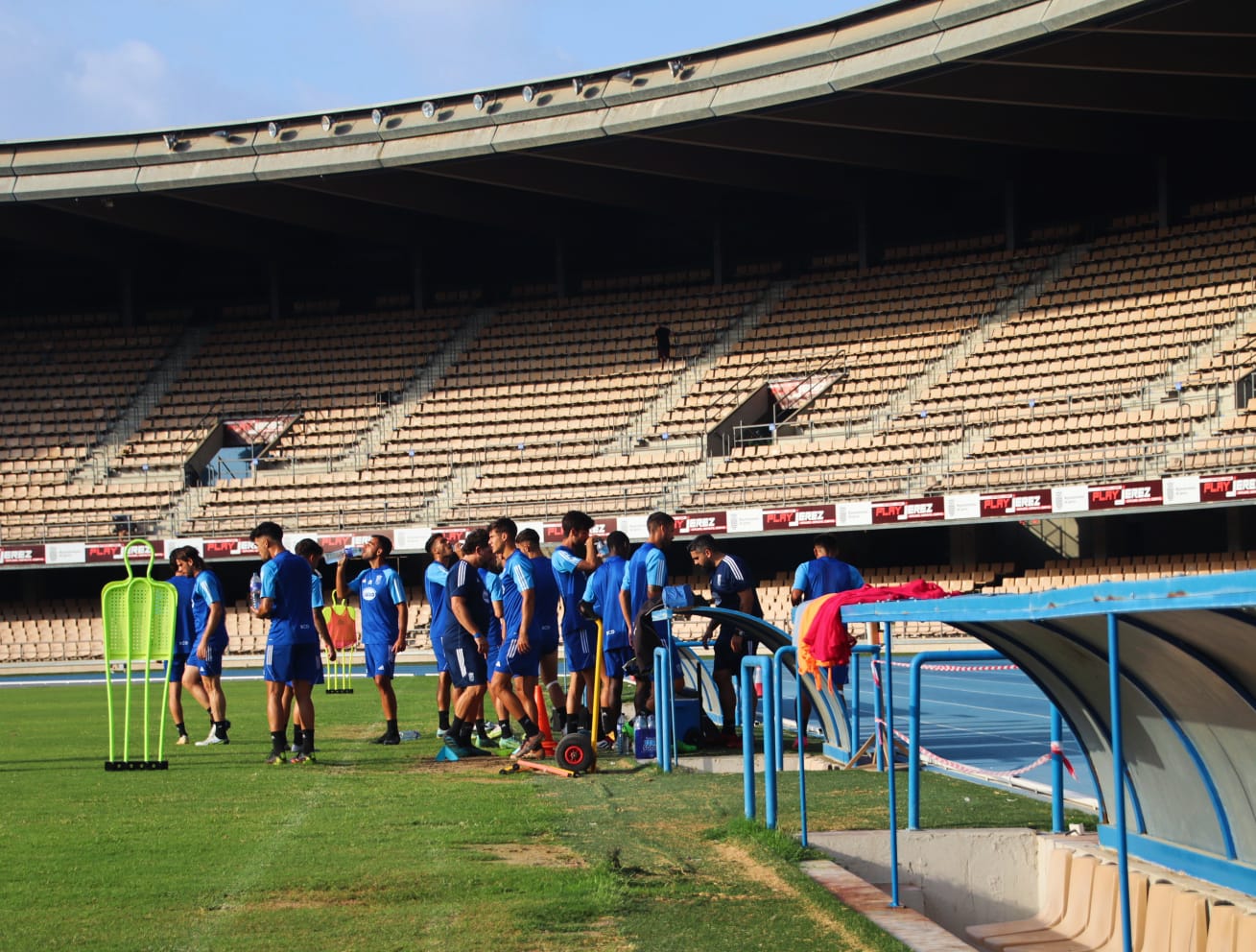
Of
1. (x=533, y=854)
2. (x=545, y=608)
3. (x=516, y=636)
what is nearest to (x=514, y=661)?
(x=516, y=636)

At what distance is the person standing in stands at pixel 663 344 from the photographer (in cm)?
3753

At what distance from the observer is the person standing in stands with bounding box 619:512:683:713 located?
468 inches

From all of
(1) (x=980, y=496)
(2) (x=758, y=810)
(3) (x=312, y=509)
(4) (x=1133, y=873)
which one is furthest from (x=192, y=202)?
(4) (x=1133, y=873)

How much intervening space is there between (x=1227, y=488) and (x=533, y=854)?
72.8 ft

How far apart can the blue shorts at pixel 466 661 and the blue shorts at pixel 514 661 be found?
0.39 metres

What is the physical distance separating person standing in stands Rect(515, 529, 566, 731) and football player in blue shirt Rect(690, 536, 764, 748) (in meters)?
1.23

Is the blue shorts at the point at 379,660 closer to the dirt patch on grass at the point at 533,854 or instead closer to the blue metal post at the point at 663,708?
the blue metal post at the point at 663,708

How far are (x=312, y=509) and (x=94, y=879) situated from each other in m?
29.6

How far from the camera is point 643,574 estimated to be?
1211 cm

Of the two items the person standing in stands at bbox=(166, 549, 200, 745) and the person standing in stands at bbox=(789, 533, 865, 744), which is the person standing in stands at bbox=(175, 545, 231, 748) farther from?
the person standing in stands at bbox=(789, 533, 865, 744)

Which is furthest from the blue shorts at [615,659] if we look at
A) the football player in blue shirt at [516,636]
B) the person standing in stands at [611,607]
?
the football player in blue shirt at [516,636]

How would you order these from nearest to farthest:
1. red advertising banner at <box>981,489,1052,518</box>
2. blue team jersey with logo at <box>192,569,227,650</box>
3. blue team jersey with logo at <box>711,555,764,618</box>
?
1. blue team jersey with logo at <box>711,555,764,618</box>
2. blue team jersey with logo at <box>192,569,227,650</box>
3. red advertising banner at <box>981,489,1052,518</box>

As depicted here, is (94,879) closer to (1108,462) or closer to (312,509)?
(1108,462)

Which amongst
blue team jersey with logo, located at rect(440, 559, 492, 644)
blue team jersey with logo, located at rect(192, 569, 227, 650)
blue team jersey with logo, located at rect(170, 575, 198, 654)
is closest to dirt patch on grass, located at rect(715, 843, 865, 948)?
blue team jersey with logo, located at rect(440, 559, 492, 644)
